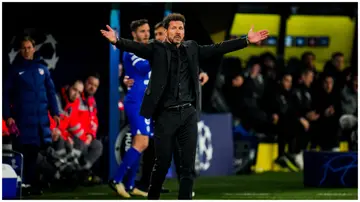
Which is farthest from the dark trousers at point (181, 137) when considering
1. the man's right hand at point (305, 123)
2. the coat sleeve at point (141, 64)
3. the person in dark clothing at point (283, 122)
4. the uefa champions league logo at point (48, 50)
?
the man's right hand at point (305, 123)

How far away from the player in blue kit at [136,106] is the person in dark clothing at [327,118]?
5548 millimetres

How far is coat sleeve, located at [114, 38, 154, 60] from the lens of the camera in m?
9.09

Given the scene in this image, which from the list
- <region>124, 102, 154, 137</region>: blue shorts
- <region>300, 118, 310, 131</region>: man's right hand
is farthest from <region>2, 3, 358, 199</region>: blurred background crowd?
<region>124, 102, 154, 137</region>: blue shorts

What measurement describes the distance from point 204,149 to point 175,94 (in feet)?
20.3

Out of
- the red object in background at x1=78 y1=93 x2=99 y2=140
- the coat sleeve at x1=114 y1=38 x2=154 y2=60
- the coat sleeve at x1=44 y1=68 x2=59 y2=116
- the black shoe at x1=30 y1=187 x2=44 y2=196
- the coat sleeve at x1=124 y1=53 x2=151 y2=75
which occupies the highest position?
the coat sleeve at x1=114 y1=38 x2=154 y2=60

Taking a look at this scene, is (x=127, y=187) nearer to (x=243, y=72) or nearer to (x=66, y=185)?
(x=66, y=185)

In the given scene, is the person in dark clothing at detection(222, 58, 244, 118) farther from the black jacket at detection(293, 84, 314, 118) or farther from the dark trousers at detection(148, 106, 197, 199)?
the dark trousers at detection(148, 106, 197, 199)

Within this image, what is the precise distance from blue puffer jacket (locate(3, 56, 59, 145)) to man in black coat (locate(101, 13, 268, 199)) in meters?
2.82

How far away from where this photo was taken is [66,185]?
1266cm

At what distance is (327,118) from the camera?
16844mm

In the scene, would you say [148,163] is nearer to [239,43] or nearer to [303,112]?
[239,43]

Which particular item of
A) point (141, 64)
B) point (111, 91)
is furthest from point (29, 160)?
point (111, 91)

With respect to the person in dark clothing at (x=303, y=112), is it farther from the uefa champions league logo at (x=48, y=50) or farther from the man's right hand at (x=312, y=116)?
the uefa champions league logo at (x=48, y=50)

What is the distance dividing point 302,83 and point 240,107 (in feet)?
4.20
